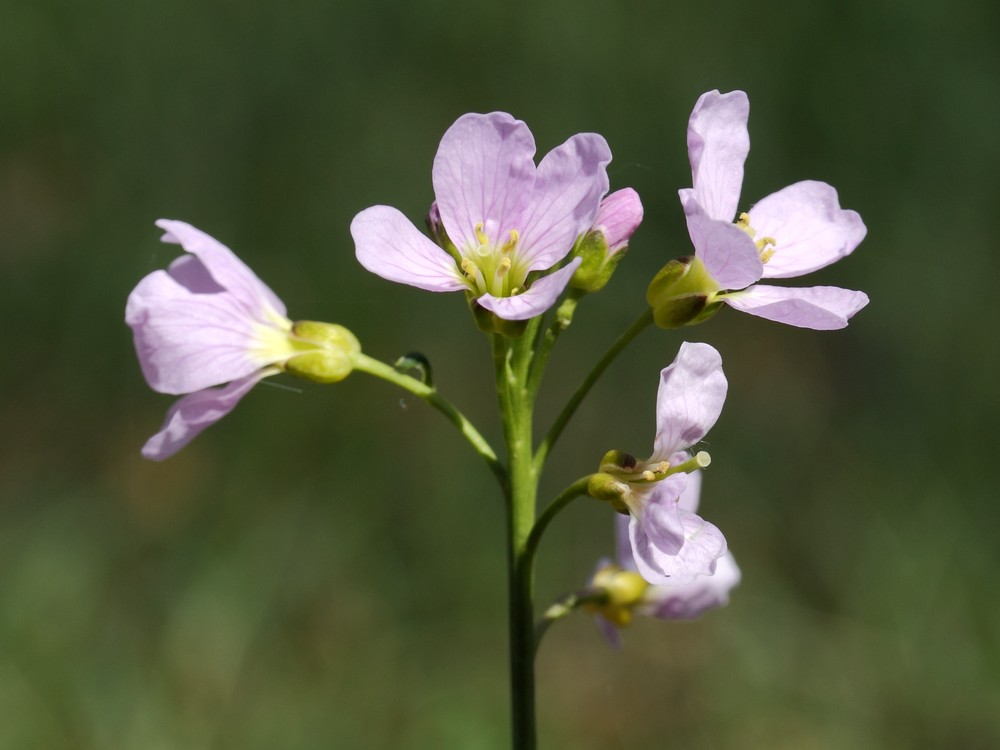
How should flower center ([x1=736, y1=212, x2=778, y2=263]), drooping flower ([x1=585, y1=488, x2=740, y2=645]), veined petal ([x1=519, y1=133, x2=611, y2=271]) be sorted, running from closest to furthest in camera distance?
veined petal ([x1=519, y1=133, x2=611, y2=271]) < flower center ([x1=736, y1=212, x2=778, y2=263]) < drooping flower ([x1=585, y1=488, x2=740, y2=645])

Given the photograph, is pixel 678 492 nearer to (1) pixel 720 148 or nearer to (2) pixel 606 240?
(2) pixel 606 240

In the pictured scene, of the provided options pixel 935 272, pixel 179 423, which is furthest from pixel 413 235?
pixel 935 272

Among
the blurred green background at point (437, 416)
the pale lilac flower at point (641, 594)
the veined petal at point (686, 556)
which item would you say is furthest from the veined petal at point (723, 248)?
the blurred green background at point (437, 416)

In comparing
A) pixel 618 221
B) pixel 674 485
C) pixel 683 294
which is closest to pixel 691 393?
pixel 674 485

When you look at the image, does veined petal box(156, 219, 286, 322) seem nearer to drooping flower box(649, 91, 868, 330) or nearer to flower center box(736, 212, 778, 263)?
drooping flower box(649, 91, 868, 330)

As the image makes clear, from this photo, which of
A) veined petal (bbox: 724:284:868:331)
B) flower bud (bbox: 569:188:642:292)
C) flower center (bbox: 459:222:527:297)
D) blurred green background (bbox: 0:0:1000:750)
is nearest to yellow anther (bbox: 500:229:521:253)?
flower center (bbox: 459:222:527:297)
